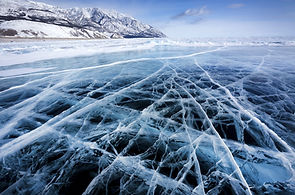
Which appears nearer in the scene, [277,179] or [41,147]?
[277,179]

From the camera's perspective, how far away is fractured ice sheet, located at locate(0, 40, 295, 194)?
4.97 ft

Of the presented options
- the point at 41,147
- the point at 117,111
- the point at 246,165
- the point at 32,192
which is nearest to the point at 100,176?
the point at 32,192

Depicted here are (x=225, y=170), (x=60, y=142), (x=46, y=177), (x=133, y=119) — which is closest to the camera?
(x=46, y=177)

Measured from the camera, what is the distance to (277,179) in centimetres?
159

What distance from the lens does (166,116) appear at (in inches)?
104

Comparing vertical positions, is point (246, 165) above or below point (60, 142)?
below

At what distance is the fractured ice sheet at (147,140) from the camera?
1.51 m

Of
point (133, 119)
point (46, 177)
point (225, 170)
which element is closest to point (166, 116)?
point (133, 119)

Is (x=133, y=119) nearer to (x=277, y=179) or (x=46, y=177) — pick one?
(x=46, y=177)

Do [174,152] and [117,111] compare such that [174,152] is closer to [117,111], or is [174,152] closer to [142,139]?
[142,139]

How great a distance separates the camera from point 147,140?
208 centimetres

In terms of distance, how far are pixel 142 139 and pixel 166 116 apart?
0.74 m

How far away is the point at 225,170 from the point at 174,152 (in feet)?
1.95

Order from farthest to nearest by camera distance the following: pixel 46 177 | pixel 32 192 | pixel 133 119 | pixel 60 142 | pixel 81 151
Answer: pixel 133 119 < pixel 60 142 < pixel 81 151 < pixel 46 177 < pixel 32 192
